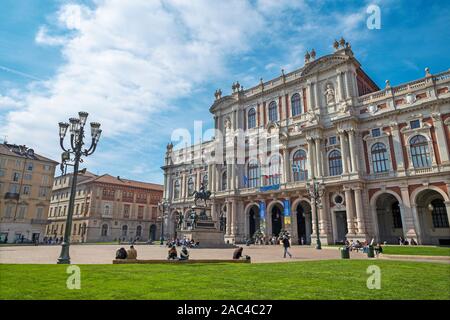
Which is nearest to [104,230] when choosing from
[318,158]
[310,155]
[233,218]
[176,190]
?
[176,190]

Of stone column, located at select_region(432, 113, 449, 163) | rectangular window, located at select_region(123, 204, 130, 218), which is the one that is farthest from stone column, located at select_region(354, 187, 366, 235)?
rectangular window, located at select_region(123, 204, 130, 218)

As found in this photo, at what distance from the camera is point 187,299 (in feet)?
21.3

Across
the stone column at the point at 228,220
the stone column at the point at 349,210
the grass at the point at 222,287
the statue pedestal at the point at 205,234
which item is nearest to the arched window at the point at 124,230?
the stone column at the point at 228,220

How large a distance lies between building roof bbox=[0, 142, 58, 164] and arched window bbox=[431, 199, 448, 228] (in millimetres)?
60808

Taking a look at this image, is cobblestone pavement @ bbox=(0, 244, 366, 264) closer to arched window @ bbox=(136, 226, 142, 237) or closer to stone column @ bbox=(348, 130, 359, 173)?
stone column @ bbox=(348, 130, 359, 173)

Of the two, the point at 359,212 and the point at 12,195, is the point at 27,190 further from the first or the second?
the point at 359,212

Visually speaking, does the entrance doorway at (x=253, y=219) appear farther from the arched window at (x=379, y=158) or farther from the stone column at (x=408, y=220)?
the stone column at (x=408, y=220)

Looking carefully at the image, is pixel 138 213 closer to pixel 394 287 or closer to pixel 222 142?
pixel 222 142

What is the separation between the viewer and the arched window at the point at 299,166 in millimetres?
41188

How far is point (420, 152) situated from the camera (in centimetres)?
3297

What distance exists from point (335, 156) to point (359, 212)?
799 cm

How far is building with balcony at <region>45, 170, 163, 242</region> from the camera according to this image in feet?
Result: 208

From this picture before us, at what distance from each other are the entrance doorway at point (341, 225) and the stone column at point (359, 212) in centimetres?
379

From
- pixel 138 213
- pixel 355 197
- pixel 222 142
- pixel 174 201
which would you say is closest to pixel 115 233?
pixel 138 213
